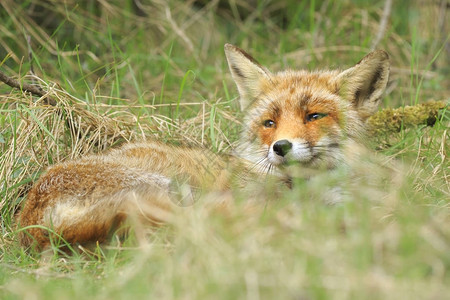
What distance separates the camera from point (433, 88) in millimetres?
6734

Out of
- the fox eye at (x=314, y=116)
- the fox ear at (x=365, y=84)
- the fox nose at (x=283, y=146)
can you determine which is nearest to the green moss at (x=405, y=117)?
the fox ear at (x=365, y=84)

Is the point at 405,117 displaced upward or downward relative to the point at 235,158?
upward

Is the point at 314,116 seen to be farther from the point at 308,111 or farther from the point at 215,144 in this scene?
the point at 215,144

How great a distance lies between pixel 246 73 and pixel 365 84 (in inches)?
36.8

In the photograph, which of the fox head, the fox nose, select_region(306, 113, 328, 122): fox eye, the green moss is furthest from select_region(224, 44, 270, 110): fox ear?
the green moss

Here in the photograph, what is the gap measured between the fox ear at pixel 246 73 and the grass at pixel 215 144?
0.38 metres

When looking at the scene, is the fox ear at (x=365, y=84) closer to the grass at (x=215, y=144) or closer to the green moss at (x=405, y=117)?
the grass at (x=215, y=144)

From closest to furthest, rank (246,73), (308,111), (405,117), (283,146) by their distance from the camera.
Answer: (283,146) → (308,111) → (246,73) → (405,117)

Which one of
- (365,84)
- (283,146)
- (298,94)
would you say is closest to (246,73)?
(298,94)

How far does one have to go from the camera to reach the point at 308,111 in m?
4.08

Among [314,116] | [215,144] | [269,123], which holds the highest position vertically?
[314,116]

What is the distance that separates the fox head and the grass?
0.41m

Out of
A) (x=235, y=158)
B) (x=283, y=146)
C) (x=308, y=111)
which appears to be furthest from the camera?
(x=235, y=158)

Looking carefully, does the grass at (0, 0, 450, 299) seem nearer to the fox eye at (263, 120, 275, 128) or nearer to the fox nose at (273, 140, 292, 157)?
the fox nose at (273, 140, 292, 157)
